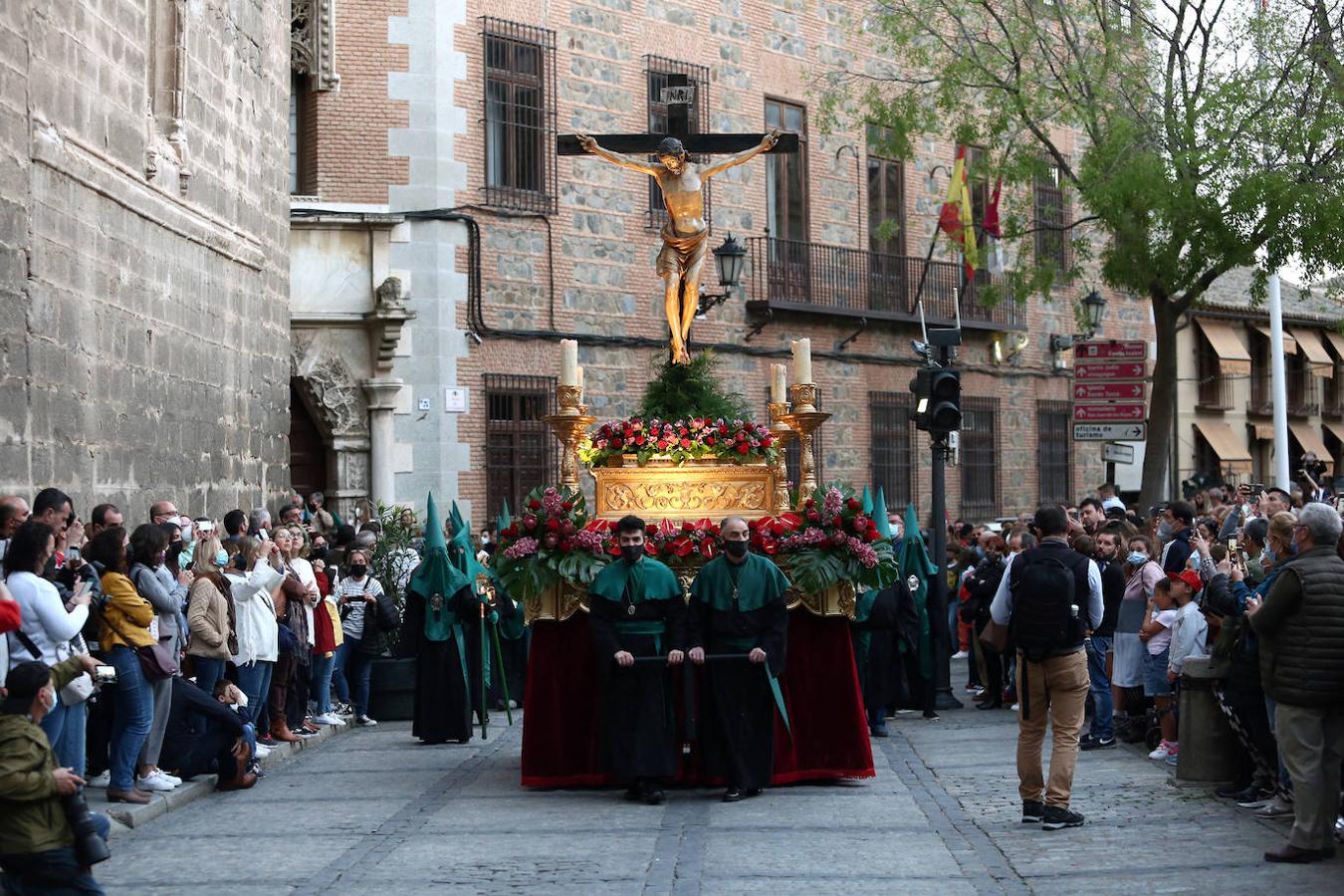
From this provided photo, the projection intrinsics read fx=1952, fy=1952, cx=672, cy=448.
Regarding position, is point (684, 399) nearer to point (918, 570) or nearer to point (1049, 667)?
point (918, 570)

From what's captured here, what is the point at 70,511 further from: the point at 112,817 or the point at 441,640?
the point at 441,640

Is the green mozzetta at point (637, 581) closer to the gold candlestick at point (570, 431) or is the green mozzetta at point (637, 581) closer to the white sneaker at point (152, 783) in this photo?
the gold candlestick at point (570, 431)

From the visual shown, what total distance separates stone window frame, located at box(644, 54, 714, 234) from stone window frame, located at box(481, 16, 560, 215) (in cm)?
180

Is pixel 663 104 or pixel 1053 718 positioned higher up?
pixel 663 104

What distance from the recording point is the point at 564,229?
25.2 m

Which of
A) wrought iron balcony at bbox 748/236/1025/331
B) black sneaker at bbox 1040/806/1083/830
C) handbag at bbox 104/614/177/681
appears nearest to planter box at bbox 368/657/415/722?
handbag at bbox 104/614/177/681

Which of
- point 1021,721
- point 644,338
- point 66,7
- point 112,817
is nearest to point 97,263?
point 66,7

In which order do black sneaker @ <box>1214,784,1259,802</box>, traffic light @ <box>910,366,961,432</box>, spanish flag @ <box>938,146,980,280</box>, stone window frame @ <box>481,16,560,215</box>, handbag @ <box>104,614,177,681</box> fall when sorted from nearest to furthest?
1. handbag @ <box>104,614,177,681</box>
2. black sneaker @ <box>1214,784,1259,802</box>
3. traffic light @ <box>910,366,961,432</box>
4. stone window frame @ <box>481,16,560,215</box>
5. spanish flag @ <box>938,146,980,280</box>

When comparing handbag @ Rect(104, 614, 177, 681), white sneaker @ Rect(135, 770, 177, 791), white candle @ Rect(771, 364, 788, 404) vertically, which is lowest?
white sneaker @ Rect(135, 770, 177, 791)

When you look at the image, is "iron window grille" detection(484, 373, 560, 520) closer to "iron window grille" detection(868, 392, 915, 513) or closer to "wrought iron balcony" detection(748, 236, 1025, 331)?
"wrought iron balcony" detection(748, 236, 1025, 331)

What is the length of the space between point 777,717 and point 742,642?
676 mm

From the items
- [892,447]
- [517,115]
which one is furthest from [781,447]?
[892,447]

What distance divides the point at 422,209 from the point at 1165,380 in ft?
29.8

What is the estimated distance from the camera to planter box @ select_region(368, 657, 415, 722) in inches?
677
